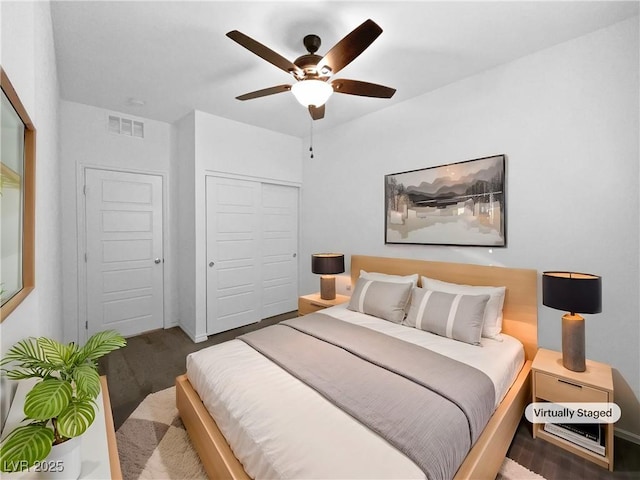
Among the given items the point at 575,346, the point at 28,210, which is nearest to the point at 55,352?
the point at 28,210

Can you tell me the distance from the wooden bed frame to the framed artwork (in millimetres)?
263

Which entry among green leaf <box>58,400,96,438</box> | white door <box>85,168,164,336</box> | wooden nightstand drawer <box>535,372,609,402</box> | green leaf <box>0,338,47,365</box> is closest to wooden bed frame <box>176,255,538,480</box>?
wooden nightstand drawer <box>535,372,609,402</box>

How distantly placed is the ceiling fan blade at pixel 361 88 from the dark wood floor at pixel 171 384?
8.18 ft

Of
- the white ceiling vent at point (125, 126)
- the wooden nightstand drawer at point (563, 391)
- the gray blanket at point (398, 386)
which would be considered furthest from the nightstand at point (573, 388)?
the white ceiling vent at point (125, 126)

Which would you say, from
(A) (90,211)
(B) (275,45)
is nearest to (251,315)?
(A) (90,211)

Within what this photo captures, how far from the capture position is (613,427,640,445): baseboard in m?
1.87

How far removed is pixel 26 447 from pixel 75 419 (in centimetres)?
10

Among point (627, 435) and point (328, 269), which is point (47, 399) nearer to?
point (328, 269)

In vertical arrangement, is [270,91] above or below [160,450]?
above

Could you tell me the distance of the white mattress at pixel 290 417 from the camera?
3.55 feet

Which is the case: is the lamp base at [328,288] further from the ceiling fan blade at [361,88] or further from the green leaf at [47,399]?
the green leaf at [47,399]

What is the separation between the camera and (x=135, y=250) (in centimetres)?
358

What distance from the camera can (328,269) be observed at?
3.35 meters

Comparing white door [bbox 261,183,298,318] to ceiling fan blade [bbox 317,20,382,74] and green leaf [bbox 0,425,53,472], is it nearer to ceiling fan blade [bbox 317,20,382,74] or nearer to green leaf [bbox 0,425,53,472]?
ceiling fan blade [bbox 317,20,382,74]
